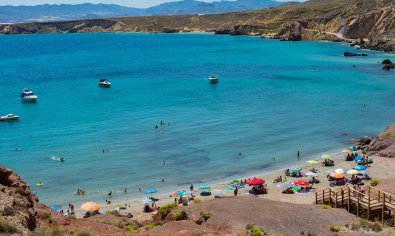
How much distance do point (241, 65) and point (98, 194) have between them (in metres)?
86.4

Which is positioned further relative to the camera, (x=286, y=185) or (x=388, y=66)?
(x=388, y=66)

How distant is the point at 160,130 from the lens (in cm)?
5750

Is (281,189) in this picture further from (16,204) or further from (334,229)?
(16,204)

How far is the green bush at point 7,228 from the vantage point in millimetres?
16441

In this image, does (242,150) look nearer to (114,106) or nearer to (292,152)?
(292,152)

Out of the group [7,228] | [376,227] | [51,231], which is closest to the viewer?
[7,228]

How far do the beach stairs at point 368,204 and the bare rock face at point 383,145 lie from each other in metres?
15.3

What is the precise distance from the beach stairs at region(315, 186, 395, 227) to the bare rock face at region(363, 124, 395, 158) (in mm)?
15299

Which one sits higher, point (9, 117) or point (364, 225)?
point (364, 225)

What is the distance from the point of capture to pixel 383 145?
4669 cm

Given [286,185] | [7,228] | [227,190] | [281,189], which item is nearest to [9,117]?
[227,190]

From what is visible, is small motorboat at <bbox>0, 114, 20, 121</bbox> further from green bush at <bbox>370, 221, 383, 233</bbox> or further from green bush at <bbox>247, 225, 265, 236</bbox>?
green bush at <bbox>370, 221, 383, 233</bbox>

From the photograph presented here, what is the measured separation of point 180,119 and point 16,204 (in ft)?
144

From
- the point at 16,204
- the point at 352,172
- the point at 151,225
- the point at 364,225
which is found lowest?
the point at 352,172
